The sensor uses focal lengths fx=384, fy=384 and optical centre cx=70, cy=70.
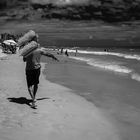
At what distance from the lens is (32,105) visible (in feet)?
29.0

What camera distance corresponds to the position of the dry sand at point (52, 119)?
22.0ft

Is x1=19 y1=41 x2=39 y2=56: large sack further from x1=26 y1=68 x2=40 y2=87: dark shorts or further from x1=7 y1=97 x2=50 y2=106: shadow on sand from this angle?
x1=7 y1=97 x2=50 y2=106: shadow on sand

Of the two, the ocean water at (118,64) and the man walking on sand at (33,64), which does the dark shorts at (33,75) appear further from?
the ocean water at (118,64)

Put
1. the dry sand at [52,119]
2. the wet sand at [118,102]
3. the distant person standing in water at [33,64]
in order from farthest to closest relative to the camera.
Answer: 1. the distant person standing in water at [33,64]
2. the wet sand at [118,102]
3. the dry sand at [52,119]

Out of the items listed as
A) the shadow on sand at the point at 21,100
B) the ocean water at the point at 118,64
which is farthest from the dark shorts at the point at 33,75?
the ocean water at the point at 118,64

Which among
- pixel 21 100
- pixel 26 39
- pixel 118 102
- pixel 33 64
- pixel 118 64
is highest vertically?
pixel 26 39

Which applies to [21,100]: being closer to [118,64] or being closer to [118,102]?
[118,102]

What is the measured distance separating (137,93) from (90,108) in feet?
10.4

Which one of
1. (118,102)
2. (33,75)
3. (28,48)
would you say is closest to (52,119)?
(33,75)

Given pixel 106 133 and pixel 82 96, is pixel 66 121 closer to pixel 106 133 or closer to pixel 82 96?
pixel 106 133

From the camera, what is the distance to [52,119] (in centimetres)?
783

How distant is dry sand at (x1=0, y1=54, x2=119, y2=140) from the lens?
6715 millimetres

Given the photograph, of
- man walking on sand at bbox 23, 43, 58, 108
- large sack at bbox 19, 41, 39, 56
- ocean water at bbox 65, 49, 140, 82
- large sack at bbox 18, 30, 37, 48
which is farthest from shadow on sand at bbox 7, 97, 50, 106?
ocean water at bbox 65, 49, 140, 82

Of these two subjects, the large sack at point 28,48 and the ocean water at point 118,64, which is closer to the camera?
the large sack at point 28,48
